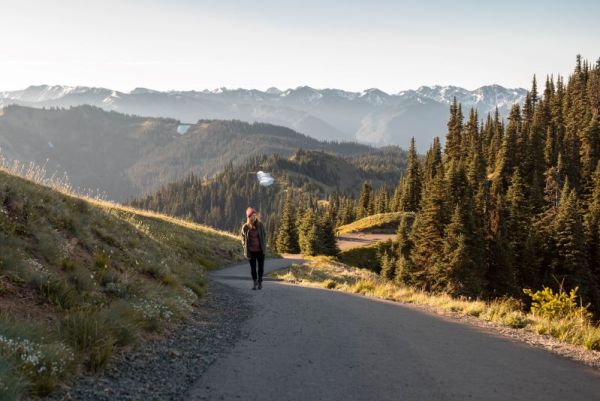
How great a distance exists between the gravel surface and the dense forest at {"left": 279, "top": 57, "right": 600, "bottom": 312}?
9.77 meters

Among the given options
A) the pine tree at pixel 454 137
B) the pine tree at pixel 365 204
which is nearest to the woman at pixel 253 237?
the pine tree at pixel 454 137

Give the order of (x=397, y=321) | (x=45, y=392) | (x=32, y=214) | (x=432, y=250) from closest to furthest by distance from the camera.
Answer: (x=45, y=392) < (x=32, y=214) < (x=397, y=321) < (x=432, y=250)

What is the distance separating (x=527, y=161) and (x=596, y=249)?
43.1m

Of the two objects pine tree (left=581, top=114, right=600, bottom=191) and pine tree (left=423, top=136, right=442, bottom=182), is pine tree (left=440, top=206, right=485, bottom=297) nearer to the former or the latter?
pine tree (left=423, top=136, right=442, bottom=182)

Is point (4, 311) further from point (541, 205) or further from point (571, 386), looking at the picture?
point (541, 205)

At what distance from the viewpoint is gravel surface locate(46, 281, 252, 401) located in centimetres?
604

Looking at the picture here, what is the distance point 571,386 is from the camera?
7582mm

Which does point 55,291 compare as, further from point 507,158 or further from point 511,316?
point 507,158

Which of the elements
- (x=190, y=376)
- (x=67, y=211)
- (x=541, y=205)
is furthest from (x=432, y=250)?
(x=190, y=376)

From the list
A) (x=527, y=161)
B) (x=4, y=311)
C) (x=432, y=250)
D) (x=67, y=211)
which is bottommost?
(x=432, y=250)

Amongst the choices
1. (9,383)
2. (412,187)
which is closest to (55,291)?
(9,383)

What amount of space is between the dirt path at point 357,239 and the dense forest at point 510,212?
24.2 ft

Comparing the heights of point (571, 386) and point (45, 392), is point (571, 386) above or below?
below

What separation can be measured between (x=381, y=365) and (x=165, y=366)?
361cm
